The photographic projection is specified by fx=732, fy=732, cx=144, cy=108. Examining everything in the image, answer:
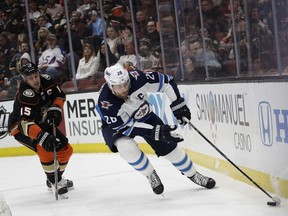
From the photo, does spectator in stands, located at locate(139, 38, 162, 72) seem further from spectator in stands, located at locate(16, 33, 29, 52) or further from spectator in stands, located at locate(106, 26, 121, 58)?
spectator in stands, located at locate(16, 33, 29, 52)

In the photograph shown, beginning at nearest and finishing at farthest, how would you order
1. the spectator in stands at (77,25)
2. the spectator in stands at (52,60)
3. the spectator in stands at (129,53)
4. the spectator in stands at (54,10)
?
1. the spectator in stands at (129,53)
2. the spectator in stands at (77,25)
3. the spectator in stands at (52,60)
4. the spectator in stands at (54,10)

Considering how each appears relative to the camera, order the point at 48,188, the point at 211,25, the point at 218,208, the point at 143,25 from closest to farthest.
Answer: the point at 218,208
the point at 48,188
the point at 211,25
the point at 143,25

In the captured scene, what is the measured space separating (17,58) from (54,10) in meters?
0.82

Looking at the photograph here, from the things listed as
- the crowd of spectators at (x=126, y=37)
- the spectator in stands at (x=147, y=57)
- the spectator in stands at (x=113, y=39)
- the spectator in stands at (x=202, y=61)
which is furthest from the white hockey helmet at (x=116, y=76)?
the spectator in stands at (x=113, y=39)

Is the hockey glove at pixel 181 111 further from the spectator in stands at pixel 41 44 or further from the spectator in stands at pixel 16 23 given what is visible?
the spectator in stands at pixel 16 23

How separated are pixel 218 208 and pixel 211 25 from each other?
2.66 m

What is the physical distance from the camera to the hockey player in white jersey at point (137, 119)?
528 centimetres

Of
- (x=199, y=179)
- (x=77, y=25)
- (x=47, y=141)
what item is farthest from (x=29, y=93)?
(x=77, y=25)

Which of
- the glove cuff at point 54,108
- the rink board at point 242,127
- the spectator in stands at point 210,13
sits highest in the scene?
the spectator in stands at point 210,13

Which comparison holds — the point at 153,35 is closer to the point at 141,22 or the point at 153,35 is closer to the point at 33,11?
the point at 141,22

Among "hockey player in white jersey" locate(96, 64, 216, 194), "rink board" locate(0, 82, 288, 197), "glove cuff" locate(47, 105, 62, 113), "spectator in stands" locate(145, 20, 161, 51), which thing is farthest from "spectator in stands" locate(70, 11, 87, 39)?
"hockey player in white jersey" locate(96, 64, 216, 194)

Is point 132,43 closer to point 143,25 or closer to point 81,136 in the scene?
point 143,25

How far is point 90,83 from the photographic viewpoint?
942 centimetres

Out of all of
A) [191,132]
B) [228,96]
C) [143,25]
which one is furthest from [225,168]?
[143,25]
